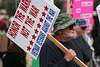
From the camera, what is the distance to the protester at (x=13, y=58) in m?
4.70

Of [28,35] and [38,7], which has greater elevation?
[38,7]

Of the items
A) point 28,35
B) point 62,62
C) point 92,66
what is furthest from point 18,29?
point 92,66

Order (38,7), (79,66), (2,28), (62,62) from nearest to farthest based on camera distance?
(38,7), (62,62), (79,66), (2,28)

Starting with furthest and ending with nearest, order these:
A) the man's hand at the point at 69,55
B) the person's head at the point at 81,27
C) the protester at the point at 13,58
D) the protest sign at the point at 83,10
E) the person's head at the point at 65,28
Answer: the person's head at the point at 81,27 → the protest sign at the point at 83,10 → the protester at the point at 13,58 → the person's head at the point at 65,28 → the man's hand at the point at 69,55

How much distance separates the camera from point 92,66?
588 centimetres

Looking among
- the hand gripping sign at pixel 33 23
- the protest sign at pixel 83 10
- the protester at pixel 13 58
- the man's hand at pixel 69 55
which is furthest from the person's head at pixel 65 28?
the protest sign at pixel 83 10

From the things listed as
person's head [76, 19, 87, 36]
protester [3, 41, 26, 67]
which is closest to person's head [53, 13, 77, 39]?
protester [3, 41, 26, 67]

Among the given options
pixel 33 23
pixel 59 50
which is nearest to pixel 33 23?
pixel 33 23

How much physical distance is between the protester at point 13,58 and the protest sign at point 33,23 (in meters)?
1.44

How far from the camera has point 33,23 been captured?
3203mm

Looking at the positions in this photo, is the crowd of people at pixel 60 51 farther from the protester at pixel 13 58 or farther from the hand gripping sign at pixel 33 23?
the hand gripping sign at pixel 33 23

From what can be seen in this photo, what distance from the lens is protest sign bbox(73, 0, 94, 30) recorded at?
5840mm

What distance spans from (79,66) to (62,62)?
0.42 m

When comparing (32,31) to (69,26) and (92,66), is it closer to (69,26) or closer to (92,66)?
(69,26)
